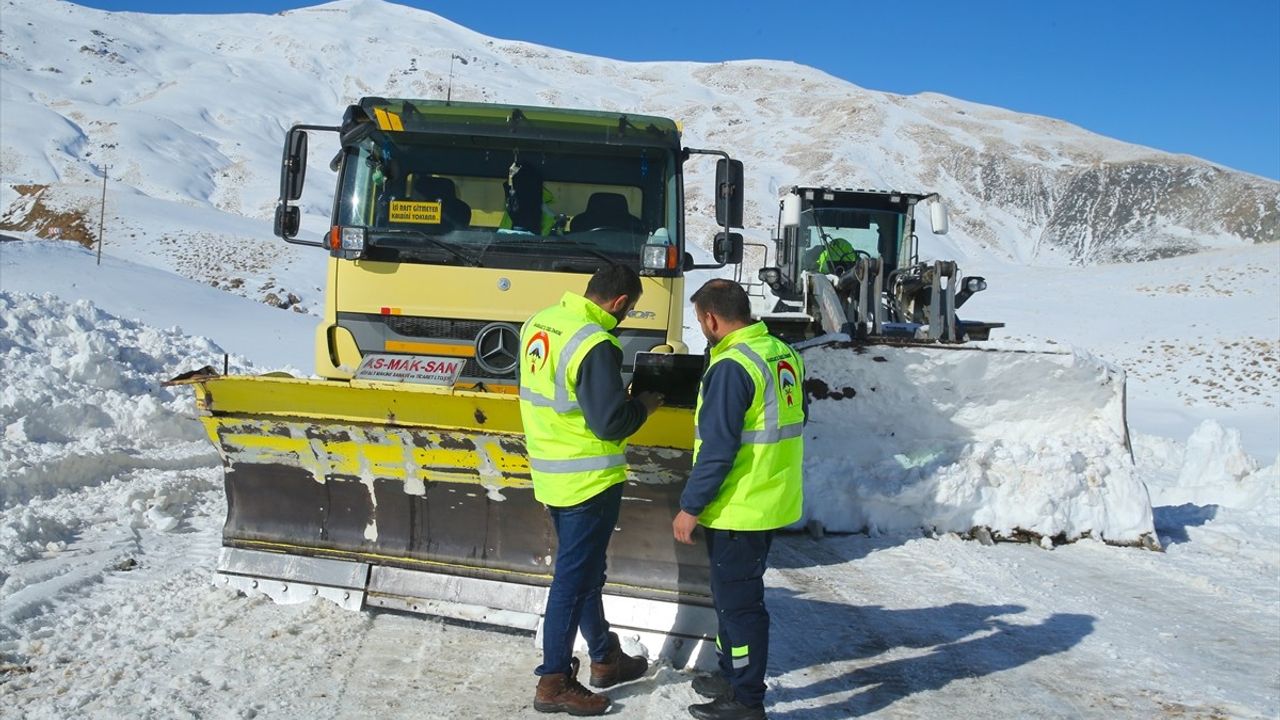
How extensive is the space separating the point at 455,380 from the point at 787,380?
1959 millimetres

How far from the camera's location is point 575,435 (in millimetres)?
3789

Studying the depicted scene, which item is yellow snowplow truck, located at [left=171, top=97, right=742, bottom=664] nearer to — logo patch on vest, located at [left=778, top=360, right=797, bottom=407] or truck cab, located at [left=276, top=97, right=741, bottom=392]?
truck cab, located at [left=276, top=97, right=741, bottom=392]

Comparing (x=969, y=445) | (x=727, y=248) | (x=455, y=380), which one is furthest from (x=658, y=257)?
(x=969, y=445)

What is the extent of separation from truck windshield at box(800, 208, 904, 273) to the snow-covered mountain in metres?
30.1

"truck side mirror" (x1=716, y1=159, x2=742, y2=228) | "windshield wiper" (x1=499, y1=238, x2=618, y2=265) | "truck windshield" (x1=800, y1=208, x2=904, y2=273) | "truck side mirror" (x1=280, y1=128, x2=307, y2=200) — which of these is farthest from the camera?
"truck windshield" (x1=800, y1=208, x2=904, y2=273)

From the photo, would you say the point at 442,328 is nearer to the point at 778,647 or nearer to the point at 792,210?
the point at 778,647

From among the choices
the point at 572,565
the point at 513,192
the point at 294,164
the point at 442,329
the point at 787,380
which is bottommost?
the point at 572,565

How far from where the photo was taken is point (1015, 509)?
7.08 metres

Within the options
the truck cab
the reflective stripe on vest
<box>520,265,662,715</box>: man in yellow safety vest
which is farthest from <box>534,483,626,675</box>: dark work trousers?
the truck cab

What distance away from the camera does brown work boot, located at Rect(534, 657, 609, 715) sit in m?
3.83

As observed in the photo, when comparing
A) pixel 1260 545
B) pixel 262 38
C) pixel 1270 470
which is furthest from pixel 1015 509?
pixel 262 38

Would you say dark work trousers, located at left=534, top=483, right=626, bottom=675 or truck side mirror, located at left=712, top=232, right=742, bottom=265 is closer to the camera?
dark work trousers, located at left=534, top=483, right=626, bottom=675

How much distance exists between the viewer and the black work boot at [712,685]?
3.90m

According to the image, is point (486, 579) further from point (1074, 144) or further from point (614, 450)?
point (1074, 144)
